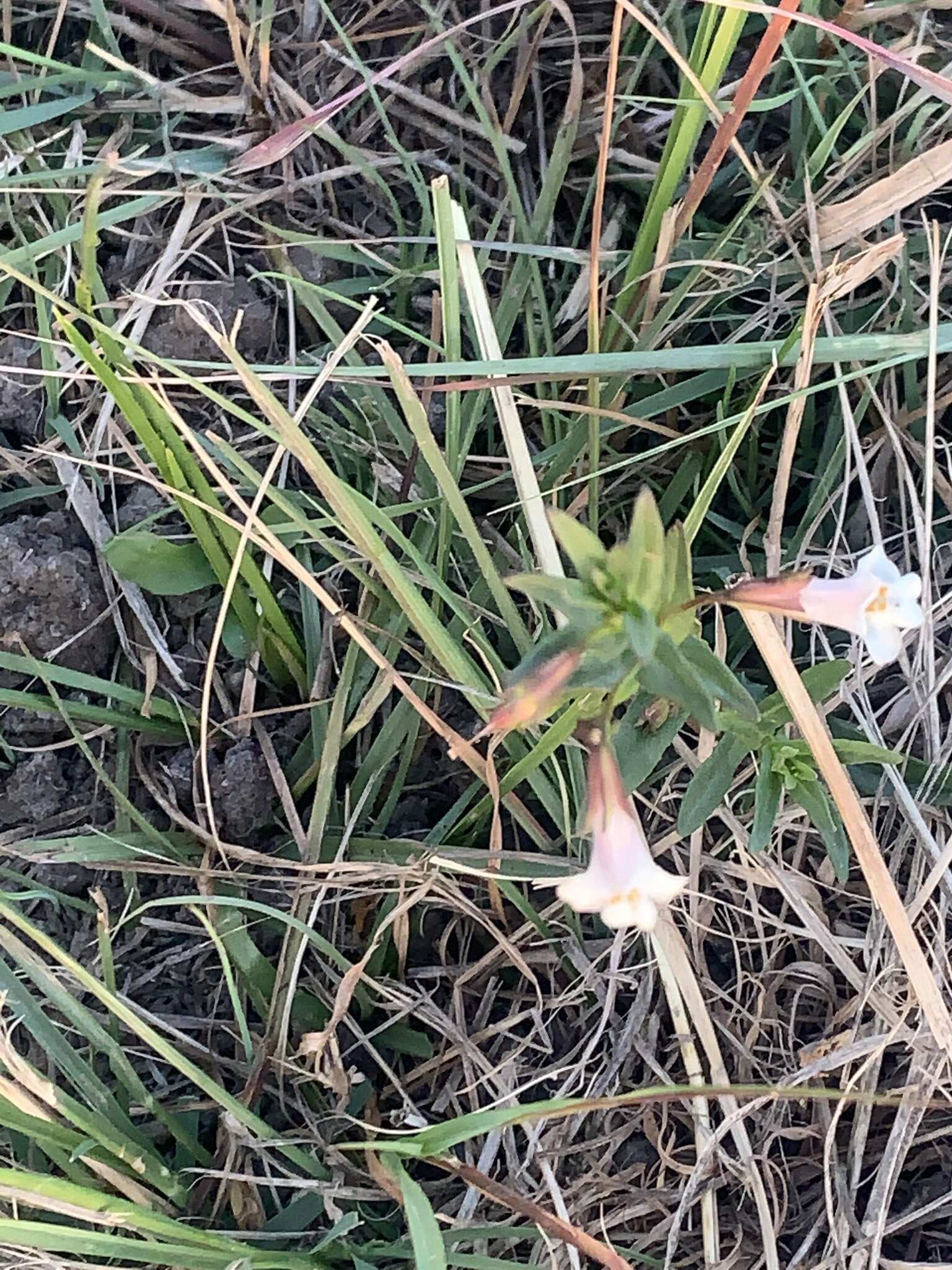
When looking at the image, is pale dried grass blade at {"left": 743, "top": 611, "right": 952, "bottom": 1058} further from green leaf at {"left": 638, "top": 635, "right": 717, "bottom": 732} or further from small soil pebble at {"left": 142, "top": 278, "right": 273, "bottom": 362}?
small soil pebble at {"left": 142, "top": 278, "right": 273, "bottom": 362}

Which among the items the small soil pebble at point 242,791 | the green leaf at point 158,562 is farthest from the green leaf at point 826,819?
the green leaf at point 158,562

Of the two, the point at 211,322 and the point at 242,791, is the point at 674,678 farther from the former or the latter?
the point at 211,322

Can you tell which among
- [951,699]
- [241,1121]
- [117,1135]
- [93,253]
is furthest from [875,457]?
[117,1135]

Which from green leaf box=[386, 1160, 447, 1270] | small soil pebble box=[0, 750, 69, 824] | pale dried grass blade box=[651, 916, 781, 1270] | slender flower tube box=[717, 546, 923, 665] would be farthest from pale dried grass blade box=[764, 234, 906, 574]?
small soil pebble box=[0, 750, 69, 824]

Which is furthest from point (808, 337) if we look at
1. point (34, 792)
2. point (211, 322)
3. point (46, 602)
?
point (34, 792)

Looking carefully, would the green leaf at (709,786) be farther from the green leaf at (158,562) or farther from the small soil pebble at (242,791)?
the green leaf at (158,562)
